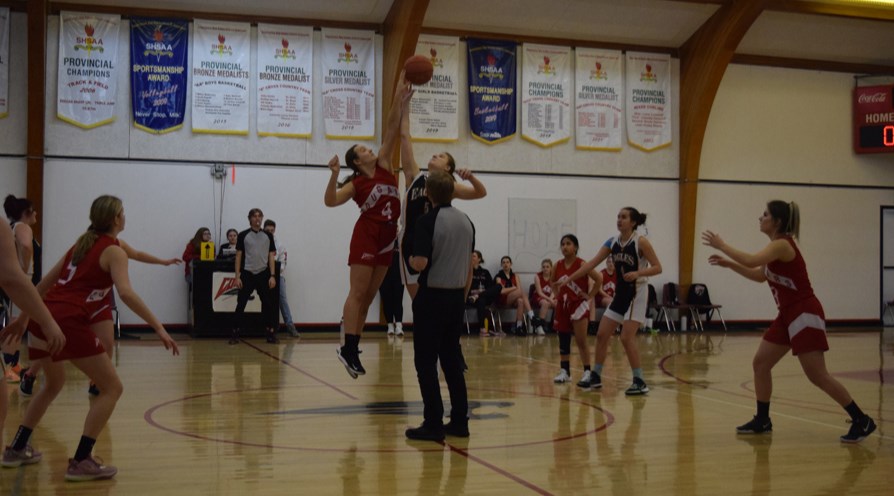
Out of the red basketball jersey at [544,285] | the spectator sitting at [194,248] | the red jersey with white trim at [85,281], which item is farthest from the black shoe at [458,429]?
the red basketball jersey at [544,285]

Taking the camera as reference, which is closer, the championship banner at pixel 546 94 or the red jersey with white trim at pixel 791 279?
the red jersey with white trim at pixel 791 279

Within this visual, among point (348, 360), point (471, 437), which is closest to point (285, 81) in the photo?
point (348, 360)

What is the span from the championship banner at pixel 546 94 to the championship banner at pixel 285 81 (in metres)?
4.21

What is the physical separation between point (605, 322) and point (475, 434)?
8.21 feet

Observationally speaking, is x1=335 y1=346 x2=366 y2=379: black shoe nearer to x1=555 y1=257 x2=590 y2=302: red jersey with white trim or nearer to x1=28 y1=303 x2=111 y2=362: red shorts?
x1=28 y1=303 x2=111 y2=362: red shorts

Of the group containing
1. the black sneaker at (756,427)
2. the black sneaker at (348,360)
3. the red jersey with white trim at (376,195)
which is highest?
the red jersey with white trim at (376,195)

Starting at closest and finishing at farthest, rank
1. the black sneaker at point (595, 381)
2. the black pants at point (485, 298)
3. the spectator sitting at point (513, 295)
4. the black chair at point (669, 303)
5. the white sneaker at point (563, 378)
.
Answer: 1. the black sneaker at point (595, 381)
2. the white sneaker at point (563, 378)
3. the black pants at point (485, 298)
4. the spectator sitting at point (513, 295)
5. the black chair at point (669, 303)

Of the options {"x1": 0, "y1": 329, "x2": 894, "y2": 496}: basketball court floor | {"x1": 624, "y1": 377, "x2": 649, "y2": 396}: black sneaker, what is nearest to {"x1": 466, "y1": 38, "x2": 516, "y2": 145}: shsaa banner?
{"x1": 0, "y1": 329, "x2": 894, "y2": 496}: basketball court floor

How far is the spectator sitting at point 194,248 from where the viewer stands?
14.4m

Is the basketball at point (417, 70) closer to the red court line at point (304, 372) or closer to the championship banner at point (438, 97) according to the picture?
the red court line at point (304, 372)

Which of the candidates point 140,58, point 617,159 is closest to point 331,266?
point 140,58

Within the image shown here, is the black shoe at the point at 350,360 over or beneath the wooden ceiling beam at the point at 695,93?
beneath

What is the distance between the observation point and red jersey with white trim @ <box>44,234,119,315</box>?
4.45 m

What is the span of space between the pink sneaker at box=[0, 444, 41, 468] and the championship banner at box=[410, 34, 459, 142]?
1206 centimetres
